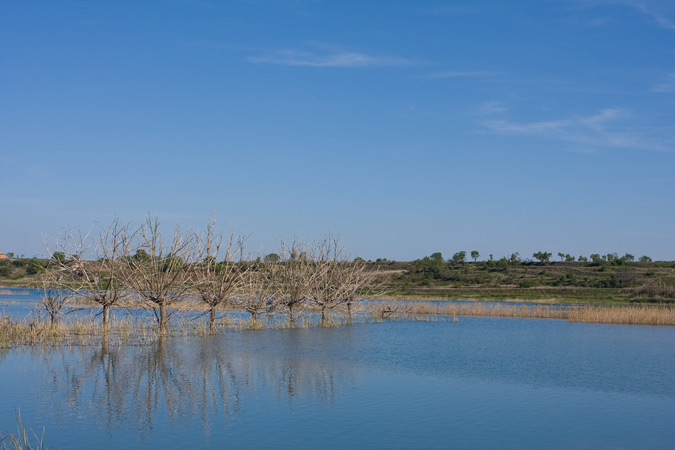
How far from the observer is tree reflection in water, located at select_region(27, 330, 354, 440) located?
1459 centimetres

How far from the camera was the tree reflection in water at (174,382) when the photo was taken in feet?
47.9

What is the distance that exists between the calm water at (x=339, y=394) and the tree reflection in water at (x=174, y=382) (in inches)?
2.0

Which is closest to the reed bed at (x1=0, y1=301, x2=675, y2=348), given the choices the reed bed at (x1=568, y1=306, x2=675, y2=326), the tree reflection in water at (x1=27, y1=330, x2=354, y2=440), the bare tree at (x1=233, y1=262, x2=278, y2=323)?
the reed bed at (x1=568, y1=306, x2=675, y2=326)

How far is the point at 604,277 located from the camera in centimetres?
7881

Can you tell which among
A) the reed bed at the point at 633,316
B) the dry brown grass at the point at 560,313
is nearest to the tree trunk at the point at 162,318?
the dry brown grass at the point at 560,313

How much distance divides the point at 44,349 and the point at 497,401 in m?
15.7

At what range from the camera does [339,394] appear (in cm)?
1719

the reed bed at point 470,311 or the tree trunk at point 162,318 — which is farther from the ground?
the tree trunk at point 162,318

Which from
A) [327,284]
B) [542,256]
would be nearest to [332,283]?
[327,284]

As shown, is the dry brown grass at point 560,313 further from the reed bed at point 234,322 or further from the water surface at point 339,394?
the water surface at point 339,394

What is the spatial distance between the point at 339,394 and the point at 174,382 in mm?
4561

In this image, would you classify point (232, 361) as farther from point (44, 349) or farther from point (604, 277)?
point (604, 277)

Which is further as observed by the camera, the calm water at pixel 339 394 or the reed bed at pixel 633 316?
the reed bed at pixel 633 316

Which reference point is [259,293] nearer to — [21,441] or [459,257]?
[21,441]
